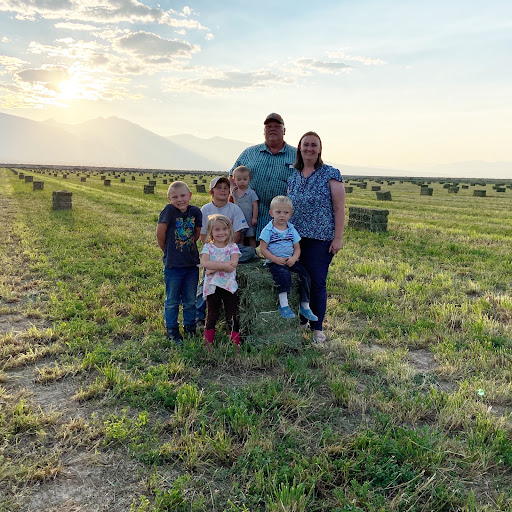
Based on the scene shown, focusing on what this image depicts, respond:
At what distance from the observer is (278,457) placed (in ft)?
9.43

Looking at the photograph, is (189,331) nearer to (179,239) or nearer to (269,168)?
(179,239)

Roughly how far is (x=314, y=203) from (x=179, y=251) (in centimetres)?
174

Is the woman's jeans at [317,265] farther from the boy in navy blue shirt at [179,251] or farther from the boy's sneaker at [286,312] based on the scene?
the boy in navy blue shirt at [179,251]

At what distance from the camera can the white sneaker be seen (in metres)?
4.99

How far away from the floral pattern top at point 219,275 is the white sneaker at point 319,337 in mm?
1225

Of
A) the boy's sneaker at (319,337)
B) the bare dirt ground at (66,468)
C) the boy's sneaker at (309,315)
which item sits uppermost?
the boy's sneaker at (309,315)

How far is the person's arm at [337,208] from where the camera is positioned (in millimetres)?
4816

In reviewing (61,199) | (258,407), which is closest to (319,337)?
(258,407)

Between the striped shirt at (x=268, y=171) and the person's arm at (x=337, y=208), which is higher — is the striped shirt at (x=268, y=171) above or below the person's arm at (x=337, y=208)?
above

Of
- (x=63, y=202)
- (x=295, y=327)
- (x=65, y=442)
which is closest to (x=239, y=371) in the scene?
(x=295, y=327)

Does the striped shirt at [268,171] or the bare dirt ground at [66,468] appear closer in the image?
the bare dirt ground at [66,468]

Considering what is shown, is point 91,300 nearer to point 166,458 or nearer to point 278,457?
point 166,458

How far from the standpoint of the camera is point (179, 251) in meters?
4.86

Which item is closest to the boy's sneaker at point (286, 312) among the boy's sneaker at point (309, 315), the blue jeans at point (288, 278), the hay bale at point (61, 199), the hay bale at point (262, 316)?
the hay bale at point (262, 316)
